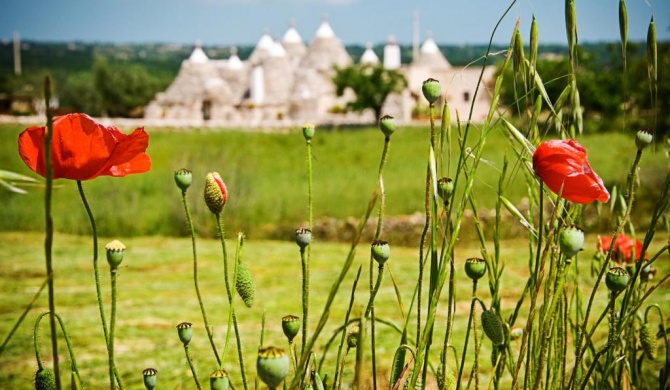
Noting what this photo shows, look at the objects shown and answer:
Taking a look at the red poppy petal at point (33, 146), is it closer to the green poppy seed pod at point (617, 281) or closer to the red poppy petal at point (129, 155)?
the red poppy petal at point (129, 155)

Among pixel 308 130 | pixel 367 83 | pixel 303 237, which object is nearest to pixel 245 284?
pixel 303 237

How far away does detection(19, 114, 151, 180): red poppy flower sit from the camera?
660 millimetres

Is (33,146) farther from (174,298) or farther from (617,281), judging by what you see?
(174,298)

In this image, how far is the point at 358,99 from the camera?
22.9 m

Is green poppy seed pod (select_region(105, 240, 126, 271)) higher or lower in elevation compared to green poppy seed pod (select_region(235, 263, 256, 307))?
higher

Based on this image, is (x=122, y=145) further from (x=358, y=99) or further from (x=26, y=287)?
(x=358, y=99)

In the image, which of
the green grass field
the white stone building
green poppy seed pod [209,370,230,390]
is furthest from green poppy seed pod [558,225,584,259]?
the white stone building

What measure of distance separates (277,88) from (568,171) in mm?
24773

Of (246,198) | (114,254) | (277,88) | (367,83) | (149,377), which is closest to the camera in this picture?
(114,254)

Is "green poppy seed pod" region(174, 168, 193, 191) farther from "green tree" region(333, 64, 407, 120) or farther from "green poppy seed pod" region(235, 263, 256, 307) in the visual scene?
"green tree" region(333, 64, 407, 120)

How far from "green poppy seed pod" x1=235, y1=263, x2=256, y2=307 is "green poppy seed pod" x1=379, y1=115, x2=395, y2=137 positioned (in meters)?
0.20

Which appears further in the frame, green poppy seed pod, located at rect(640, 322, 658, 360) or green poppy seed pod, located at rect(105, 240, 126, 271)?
green poppy seed pod, located at rect(640, 322, 658, 360)

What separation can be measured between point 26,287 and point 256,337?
97.1 inches

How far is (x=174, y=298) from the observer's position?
497 centimetres
